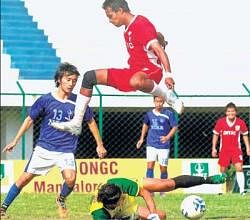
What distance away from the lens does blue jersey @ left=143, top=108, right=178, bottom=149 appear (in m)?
17.9

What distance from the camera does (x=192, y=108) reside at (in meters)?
23.4

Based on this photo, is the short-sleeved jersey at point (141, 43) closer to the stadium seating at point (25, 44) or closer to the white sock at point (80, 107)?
the white sock at point (80, 107)

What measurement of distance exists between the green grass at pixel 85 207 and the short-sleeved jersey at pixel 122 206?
2.09 meters

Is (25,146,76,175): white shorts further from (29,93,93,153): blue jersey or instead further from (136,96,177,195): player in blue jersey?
(136,96,177,195): player in blue jersey

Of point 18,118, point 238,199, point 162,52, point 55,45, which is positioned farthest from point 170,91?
point 55,45

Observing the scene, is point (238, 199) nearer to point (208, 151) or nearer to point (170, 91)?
point (170, 91)

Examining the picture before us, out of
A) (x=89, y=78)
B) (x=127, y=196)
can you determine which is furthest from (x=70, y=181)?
(x=127, y=196)

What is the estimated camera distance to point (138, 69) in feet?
38.8

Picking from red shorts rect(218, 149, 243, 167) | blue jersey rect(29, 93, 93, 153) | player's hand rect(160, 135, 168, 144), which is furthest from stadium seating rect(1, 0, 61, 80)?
blue jersey rect(29, 93, 93, 153)

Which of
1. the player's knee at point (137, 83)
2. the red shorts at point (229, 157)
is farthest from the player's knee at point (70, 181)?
the red shorts at point (229, 157)

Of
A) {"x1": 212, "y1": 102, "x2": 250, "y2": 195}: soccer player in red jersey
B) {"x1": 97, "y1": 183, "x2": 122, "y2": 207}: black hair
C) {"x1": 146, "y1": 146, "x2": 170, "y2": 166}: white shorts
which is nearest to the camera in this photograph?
{"x1": 97, "y1": 183, "x2": 122, "y2": 207}: black hair

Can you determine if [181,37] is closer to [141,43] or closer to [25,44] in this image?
[25,44]

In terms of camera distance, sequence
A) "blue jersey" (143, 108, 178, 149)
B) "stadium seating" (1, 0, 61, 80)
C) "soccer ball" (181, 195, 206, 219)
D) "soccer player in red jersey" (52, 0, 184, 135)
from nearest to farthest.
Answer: "soccer ball" (181, 195, 206, 219) → "soccer player in red jersey" (52, 0, 184, 135) → "blue jersey" (143, 108, 178, 149) → "stadium seating" (1, 0, 61, 80)

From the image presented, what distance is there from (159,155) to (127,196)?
7477mm
